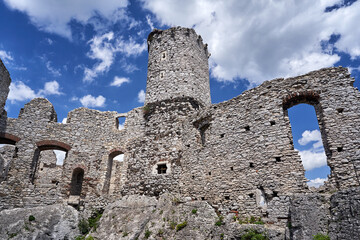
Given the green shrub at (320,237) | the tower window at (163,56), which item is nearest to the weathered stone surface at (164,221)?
the green shrub at (320,237)

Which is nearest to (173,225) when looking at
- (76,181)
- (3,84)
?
(76,181)

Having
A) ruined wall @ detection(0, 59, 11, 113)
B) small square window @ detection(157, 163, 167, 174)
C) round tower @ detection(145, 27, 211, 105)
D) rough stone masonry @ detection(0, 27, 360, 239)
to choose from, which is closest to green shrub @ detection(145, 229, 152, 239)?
rough stone masonry @ detection(0, 27, 360, 239)

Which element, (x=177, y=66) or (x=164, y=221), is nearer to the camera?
(x=164, y=221)

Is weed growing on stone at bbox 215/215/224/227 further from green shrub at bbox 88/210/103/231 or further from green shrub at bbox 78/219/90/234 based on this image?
green shrub at bbox 78/219/90/234

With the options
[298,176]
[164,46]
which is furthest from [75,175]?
[298,176]

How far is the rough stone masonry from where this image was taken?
7.73m

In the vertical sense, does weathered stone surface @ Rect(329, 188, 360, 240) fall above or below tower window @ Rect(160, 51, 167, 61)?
below

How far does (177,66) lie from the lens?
15977mm

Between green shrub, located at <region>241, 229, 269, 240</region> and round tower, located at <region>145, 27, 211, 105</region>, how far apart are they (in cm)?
882

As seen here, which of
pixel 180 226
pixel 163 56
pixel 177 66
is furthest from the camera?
pixel 163 56

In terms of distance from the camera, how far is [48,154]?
21688 mm

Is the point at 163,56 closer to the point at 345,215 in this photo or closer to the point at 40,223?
the point at 40,223

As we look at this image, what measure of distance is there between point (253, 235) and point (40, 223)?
9.60m

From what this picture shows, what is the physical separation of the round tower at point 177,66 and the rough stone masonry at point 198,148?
78mm
